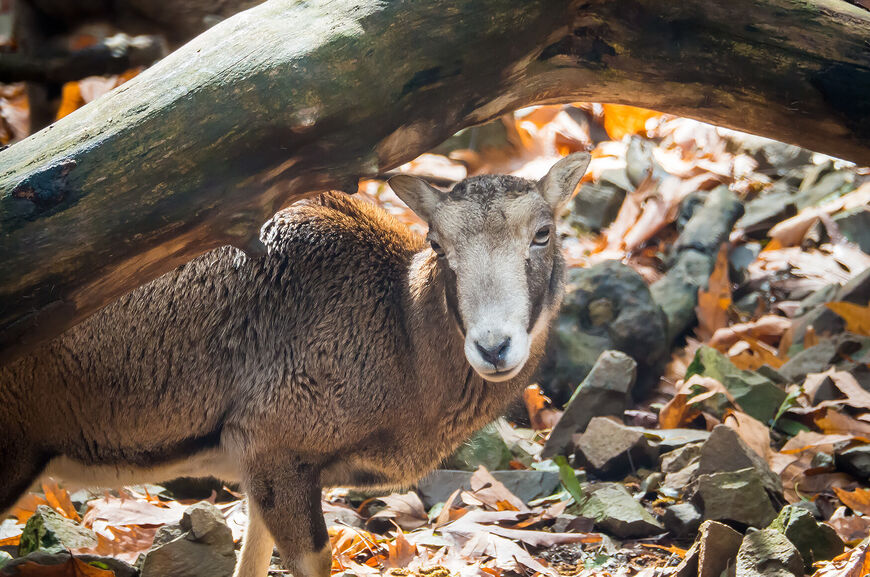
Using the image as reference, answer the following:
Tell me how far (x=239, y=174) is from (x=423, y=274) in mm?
1751

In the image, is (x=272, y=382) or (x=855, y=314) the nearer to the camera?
(x=272, y=382)

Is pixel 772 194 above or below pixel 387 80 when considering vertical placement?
below

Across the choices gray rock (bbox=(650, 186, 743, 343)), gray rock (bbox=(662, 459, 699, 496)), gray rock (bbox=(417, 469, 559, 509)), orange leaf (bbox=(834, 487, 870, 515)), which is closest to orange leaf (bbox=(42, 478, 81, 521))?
gray rock (bbox=(417, 469, 559, 509))

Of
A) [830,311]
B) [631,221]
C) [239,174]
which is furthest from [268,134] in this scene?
[631,221]

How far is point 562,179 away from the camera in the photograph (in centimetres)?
544

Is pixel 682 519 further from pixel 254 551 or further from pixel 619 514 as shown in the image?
pixel 254 551

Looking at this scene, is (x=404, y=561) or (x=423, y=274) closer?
(x=423, y=274)

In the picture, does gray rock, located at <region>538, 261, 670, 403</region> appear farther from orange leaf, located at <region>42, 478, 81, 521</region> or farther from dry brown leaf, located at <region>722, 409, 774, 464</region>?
orange leaf, located at <region>42, 478, 81, 521</region>

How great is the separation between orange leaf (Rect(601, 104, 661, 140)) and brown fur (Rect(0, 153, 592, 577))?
633 cm

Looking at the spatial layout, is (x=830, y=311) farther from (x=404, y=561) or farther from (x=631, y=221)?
(x=404, y=561)

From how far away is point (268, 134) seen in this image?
403 centimetres

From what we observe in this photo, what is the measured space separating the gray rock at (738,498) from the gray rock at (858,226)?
13.5 feet

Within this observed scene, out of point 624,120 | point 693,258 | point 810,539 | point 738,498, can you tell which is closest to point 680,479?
point 738,498

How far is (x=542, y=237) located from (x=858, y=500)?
266 cm
